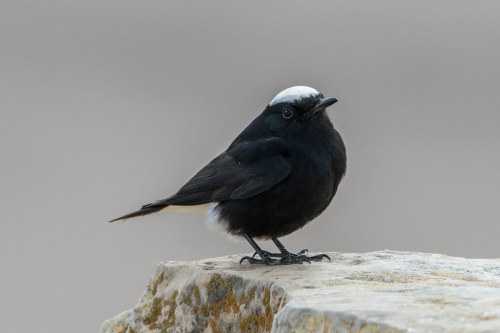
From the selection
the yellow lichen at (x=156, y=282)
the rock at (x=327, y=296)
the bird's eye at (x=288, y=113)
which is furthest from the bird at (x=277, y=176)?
the yellow lichen at (x=156, y=282)

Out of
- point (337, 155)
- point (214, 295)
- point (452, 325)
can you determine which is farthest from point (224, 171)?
point (452, 325)

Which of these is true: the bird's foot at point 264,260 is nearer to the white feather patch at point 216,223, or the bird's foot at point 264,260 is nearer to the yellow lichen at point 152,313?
the white feather patch at point 216,223

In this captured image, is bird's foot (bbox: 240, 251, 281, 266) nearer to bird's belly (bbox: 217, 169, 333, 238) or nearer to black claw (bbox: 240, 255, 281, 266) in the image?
black claw (bbox: 240, 255, 281, 266)

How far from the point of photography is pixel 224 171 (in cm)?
539

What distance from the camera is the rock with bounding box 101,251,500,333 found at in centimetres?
305

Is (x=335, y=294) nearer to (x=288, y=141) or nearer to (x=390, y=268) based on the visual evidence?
(x=390, y=268)

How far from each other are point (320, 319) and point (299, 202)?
1.86 meters

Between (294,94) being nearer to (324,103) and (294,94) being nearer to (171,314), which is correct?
(324,103)

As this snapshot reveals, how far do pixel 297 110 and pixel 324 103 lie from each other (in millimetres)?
204

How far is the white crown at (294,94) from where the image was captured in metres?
5.33

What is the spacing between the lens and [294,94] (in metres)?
5.35

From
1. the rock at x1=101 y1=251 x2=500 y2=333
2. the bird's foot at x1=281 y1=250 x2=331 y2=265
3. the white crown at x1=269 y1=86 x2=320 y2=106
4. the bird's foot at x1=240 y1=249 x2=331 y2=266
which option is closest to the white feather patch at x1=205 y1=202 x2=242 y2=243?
the rock at x1=101 y1=251 x2=500 y2=333

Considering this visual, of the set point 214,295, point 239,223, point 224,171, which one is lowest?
point 214,295

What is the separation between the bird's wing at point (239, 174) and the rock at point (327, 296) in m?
0.46
